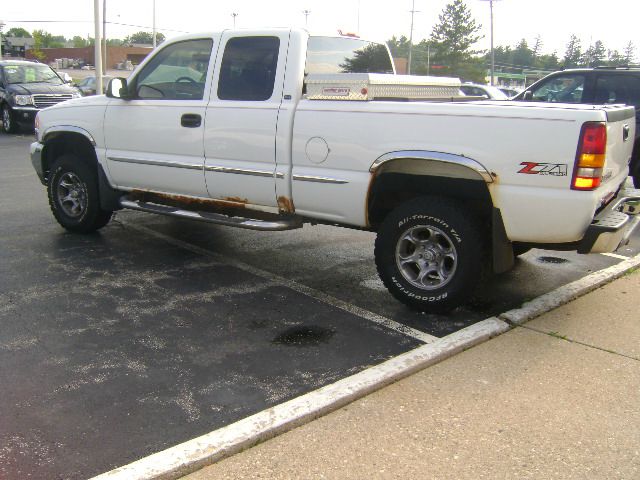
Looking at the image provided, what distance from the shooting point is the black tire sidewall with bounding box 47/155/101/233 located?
22.1 feet

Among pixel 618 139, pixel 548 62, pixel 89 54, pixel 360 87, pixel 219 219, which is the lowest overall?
pixel 219 219

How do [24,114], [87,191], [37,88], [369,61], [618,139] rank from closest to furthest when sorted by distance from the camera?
[618,139], [369,61], [87,191], [24,114], [37,88]

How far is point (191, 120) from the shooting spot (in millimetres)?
5719

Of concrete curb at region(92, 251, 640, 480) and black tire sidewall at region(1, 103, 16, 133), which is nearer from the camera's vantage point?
concrete curb at region(92, 251, 640, 480)

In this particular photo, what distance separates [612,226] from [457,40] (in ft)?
261

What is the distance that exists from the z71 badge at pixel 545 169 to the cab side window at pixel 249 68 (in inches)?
Result: 85.5

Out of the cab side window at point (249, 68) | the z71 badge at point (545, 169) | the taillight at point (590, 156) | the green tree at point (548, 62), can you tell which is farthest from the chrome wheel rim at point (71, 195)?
the green tree at point (548, 62)

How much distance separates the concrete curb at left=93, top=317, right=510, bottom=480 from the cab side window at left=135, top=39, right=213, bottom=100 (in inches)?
121

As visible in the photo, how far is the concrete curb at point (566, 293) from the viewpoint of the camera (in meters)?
4.87

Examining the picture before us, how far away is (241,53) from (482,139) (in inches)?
93.3

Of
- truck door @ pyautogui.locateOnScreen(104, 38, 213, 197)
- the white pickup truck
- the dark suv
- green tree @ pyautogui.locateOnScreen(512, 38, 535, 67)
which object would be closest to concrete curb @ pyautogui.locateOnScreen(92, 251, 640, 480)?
the white pickup truck

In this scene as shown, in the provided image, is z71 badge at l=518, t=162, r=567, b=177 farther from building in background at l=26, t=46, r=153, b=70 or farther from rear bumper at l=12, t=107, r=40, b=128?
building in background at l=26, t=46, r=153, b=70

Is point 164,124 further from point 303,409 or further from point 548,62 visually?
point 548,62

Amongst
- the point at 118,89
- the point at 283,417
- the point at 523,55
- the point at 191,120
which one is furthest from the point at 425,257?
the point at 523,55
